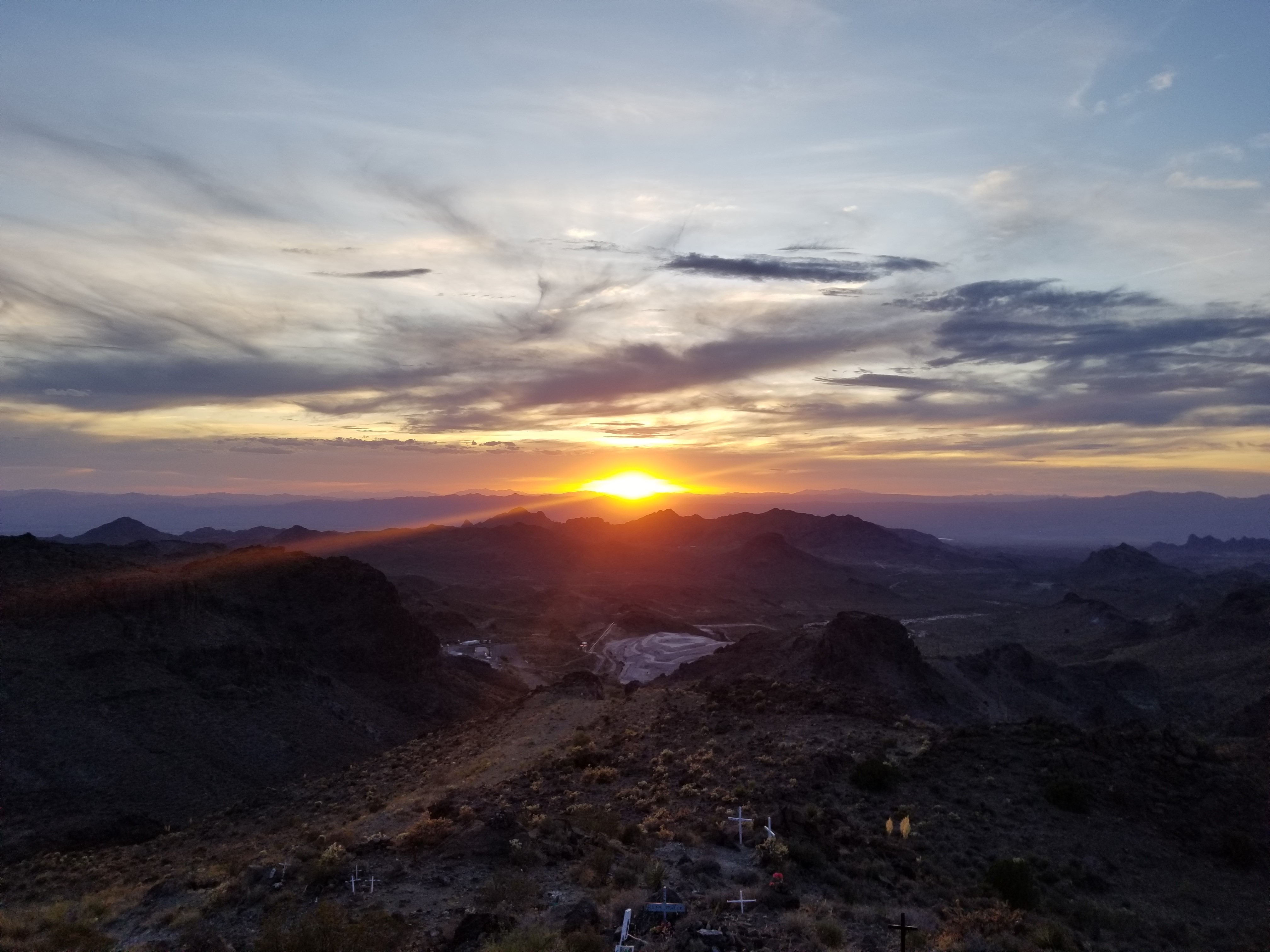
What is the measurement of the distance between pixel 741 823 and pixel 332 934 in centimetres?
751

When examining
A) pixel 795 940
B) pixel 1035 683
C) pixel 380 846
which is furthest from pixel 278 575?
A: pixel 1035 683

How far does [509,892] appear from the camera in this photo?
11.4m

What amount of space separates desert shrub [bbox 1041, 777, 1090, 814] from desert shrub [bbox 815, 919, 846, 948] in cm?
1054

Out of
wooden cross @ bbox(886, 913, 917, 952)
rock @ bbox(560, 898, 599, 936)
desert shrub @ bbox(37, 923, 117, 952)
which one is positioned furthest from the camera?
desert shrub @ bbox(37, 923, 117, 952)

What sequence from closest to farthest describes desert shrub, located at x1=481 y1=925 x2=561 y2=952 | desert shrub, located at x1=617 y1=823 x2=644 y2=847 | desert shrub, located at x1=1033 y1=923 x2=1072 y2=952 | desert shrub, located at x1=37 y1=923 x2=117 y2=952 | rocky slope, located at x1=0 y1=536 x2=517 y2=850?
desert shrub, located at x1=481 y1=925 x2=561 y2=952 < desert shrub, located at x1=1033 y1=923 x2=1072 y2=952 < desert shrub, located at x1=37 y1=923 x2=117 y2=952 < desert shrub, located at x1=617 y1=823 x2=644 y2=847 < rocky slope, located at x1=0 y1=536 x2=517 y2=850

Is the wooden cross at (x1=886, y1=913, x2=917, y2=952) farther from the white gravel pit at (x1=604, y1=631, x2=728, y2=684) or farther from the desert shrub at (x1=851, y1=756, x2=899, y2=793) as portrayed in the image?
the white gravel pit at (x1=604, y1=631, x2=728, y2=684)

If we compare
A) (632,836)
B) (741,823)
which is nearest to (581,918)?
(632,836)

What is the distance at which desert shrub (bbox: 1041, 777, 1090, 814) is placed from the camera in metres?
17.9

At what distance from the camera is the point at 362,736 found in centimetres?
3969

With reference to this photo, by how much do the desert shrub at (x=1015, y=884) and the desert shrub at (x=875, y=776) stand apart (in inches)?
184

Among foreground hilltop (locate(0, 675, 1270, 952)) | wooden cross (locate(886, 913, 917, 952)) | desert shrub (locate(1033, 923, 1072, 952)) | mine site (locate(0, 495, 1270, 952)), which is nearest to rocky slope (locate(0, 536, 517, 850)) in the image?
mine site (locate(0, 495, 1270, 952))

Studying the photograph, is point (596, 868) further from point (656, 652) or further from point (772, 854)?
point (656, 652)

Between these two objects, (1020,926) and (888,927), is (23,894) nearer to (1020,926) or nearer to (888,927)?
(888,927)

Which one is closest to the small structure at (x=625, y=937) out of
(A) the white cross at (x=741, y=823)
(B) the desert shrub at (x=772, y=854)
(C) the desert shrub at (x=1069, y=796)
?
(B) the desert shrub at (x=772, y=854)
